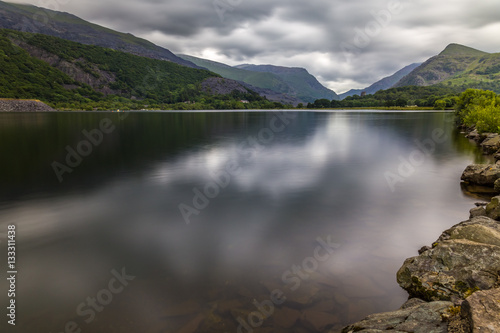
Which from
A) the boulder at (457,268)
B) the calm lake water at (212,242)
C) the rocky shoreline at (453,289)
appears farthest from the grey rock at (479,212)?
the boulder at (457,268)

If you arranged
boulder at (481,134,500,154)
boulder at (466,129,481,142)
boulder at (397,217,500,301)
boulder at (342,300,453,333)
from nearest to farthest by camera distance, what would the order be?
boulder at (342,300,453,333) → boulder at (397,217,500,301) → boulder at (481,134,500,154) → boulder at (466,129,481,142)

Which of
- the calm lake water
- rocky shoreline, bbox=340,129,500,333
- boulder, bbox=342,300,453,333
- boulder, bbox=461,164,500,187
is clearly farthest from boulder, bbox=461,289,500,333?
boulder, bbox=461,164,500,187

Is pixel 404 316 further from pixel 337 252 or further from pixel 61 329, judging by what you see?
pixel 61 329

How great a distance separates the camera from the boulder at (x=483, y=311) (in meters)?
Result: 4.77

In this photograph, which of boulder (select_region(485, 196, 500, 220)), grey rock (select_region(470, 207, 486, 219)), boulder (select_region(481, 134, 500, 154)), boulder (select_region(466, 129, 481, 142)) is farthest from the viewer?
boulder (select_region(466, 129, 481, 142))

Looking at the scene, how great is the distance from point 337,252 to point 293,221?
4.11 meters

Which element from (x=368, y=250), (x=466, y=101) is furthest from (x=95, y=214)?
(x=466, y=101)

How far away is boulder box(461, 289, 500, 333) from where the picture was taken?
4.77 m

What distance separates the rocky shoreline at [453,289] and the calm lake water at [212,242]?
1.03 meters

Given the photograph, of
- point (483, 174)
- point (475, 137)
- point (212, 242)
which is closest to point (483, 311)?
point (212, 242)

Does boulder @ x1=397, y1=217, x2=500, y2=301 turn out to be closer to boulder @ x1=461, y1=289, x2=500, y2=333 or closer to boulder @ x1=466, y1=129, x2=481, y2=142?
boulder @ x1=461, y1=289, x2=500, y2=333

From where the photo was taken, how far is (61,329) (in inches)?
336

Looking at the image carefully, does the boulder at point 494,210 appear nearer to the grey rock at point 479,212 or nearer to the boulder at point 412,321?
the grey rock at point 479,212

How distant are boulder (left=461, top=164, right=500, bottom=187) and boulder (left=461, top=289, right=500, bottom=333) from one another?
22590 millimetres
